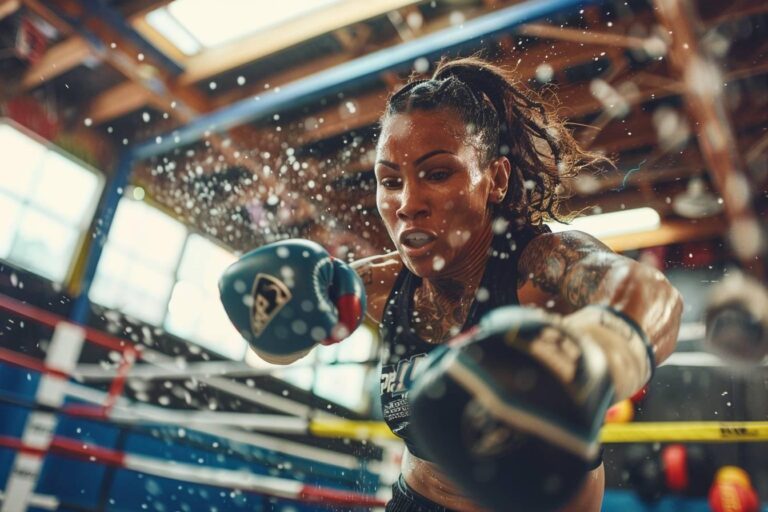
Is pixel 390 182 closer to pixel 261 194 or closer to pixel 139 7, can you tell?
pixel 139 7

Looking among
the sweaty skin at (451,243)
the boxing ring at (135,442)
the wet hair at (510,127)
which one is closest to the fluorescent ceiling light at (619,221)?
the boxing ring at (135,442)

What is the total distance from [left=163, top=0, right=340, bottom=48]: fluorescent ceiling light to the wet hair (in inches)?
94.6

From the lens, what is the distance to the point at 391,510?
4.43 feet

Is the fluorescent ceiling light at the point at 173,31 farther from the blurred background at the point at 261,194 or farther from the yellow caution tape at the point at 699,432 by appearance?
the yellow caution tape at the point at 699,432

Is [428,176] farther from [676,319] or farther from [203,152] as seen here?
[203,152]

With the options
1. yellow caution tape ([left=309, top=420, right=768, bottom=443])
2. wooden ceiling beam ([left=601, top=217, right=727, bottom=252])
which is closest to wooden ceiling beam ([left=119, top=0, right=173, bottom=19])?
yellow caution tape ([left=309, top=420, right=768, bottom=443])

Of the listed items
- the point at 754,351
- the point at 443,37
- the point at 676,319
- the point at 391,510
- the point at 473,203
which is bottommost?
the point at 391,510

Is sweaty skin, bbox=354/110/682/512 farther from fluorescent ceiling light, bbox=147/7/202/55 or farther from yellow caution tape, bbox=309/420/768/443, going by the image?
fluorescent ceiling light, bbox=147/7/202/55

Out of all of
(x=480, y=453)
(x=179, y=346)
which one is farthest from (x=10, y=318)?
(x=480, y=453)

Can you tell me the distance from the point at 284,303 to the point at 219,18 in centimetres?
326

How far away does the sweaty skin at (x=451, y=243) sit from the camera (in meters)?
1.08

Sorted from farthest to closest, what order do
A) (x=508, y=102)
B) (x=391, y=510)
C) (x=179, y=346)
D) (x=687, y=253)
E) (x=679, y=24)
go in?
(x=179, y=346) < (x=687, y=253) < (x=679, y=24) < (x=508, y=102) < (x=391, y=510)

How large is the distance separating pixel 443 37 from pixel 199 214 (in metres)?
4.33

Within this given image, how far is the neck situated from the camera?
130 centimetres
